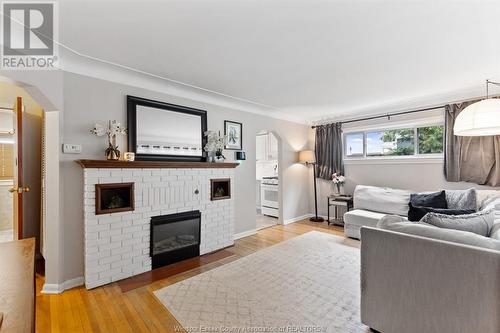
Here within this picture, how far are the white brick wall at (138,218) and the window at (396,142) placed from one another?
322 cm

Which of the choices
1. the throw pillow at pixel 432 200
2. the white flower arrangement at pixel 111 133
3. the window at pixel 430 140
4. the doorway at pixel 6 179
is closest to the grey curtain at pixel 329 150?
the window at pixel 430 140

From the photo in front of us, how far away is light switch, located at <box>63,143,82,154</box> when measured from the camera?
7.98 feet

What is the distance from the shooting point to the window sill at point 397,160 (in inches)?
155

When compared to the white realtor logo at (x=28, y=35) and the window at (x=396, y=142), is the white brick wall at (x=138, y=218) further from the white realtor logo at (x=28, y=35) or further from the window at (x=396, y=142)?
the window at (x=396, y=142)

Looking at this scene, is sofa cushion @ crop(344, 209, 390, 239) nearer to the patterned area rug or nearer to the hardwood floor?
the patterned area rug

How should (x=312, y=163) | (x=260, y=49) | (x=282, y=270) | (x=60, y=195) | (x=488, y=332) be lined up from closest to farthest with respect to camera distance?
(x=488, y=332), (x=260, y=49), (x=60, y=195), (x=282, y=270), (x=312, y=163)

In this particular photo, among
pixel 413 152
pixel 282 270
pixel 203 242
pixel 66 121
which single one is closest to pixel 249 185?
pixel 203 242

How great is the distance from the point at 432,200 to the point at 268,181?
3.25 m

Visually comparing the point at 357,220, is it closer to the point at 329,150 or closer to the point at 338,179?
the point at 338,179

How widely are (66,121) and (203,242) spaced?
229 centimetres

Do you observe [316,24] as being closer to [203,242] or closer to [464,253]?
[464,253]

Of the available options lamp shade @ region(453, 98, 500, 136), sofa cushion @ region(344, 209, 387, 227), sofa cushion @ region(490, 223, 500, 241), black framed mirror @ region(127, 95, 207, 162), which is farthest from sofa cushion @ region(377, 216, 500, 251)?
black framed mirror @ region(127, 95, 207, 162)

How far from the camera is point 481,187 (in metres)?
3.46

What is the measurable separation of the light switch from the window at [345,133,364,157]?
489 cm
